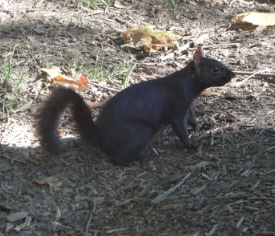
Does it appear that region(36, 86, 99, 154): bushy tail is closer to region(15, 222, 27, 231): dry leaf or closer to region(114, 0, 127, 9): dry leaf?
region(15, 222, 27, 231): dry leaf

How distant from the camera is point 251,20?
19.4ft

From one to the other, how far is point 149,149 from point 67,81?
52.7 inches

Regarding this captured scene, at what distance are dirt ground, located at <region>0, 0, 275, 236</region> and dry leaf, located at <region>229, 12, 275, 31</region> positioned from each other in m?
0.14

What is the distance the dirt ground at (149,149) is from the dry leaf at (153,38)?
18cm

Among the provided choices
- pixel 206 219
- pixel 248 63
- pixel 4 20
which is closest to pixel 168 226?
pixel 206 219

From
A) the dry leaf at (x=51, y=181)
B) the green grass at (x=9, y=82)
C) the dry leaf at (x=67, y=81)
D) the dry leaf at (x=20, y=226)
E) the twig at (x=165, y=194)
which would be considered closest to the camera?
the dry leaf at (x=20, y=226)

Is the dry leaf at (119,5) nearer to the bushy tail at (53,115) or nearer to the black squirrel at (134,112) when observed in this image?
the black squirrel at (134,112)

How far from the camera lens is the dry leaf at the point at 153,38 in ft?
17.5

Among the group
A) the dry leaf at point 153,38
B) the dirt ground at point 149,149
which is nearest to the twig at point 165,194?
the dirt ground at point 149,149

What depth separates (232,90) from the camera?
16.0 ft

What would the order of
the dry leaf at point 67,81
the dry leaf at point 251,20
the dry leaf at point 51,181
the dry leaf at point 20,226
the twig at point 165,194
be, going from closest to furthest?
the dry leaf at point 20,226, the twig at point 165,194, the dry leaf at point 51,181, the dry leaf at point 67,81, the dry leaf at point 251,20

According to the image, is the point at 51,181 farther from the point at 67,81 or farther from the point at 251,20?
the point at 251,20

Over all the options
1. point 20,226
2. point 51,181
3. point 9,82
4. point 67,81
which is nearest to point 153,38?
point 67,81

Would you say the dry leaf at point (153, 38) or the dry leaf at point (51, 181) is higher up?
the dry leaf at point (153, 38)
